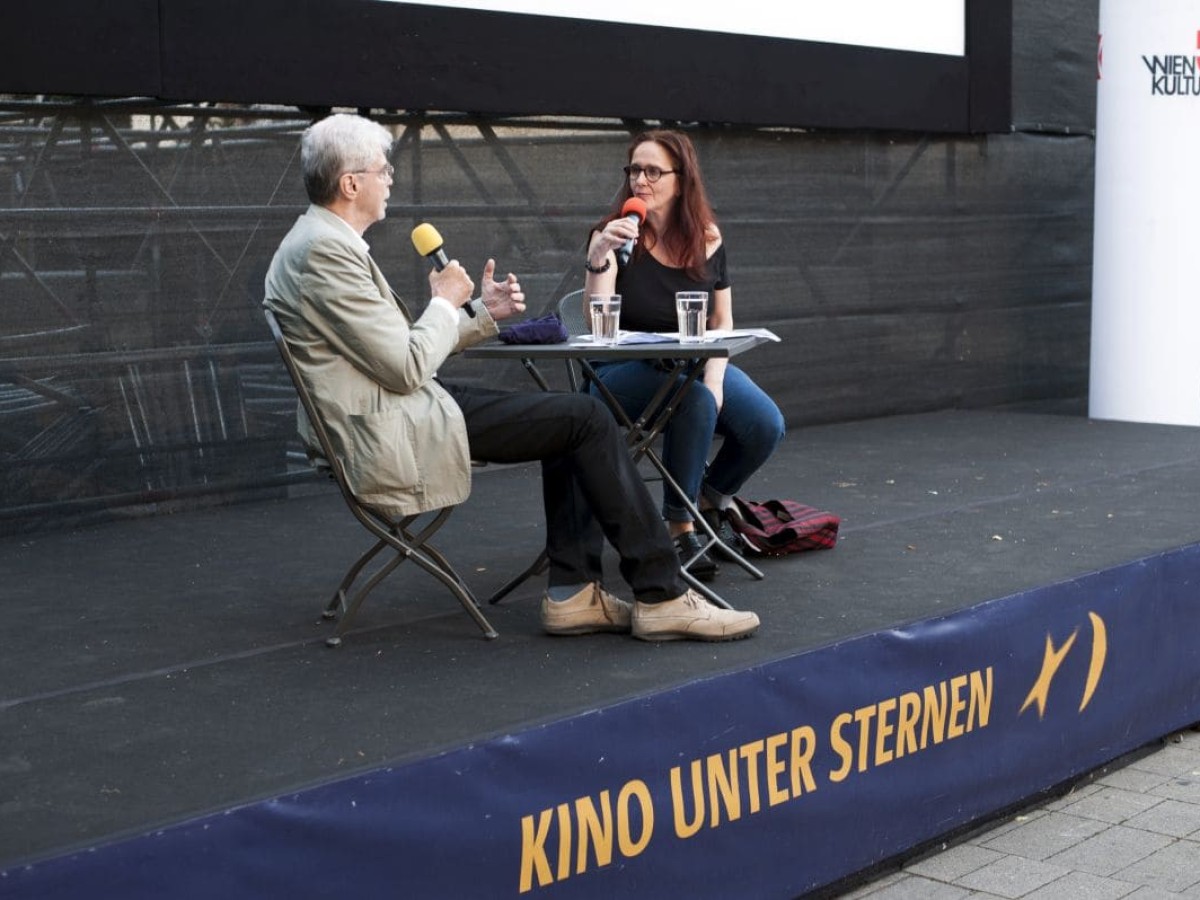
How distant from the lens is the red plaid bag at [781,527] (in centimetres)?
443

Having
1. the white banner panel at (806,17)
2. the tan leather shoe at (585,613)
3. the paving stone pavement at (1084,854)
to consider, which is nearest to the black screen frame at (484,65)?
the white banner panel at (806,17)

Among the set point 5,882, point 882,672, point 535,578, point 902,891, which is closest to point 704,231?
point 535,578

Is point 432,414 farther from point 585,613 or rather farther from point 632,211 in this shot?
point 632,211

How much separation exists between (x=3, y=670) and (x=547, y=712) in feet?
3.98

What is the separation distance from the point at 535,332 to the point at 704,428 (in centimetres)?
61

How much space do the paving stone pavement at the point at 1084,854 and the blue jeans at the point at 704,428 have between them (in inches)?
44.9

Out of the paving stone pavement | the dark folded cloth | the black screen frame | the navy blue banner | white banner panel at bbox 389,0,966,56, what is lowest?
the paving stone pavement

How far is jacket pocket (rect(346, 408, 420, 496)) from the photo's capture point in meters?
3.34

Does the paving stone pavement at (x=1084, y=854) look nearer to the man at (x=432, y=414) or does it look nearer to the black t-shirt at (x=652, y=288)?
the man at (x=432, y=414)

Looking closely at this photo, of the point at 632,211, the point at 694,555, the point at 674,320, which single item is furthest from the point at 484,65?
the point at 694,555

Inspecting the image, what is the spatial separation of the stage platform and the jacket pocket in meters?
0.36

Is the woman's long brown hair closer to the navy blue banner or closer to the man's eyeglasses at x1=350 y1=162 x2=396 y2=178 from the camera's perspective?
the man's eyeglasses at x1=350 y1=162 x2=396 y2=178

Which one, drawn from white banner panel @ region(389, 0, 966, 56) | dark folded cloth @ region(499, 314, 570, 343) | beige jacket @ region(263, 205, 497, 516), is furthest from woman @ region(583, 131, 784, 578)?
white banner panel @ region(389, 0, 966, 56)

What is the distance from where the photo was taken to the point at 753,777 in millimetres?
3152
